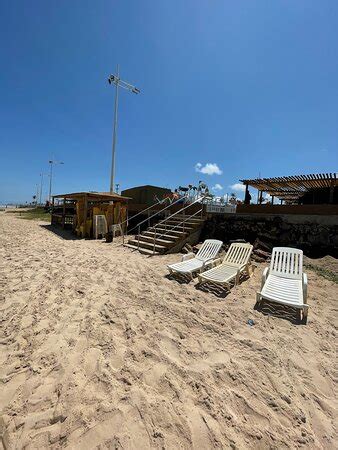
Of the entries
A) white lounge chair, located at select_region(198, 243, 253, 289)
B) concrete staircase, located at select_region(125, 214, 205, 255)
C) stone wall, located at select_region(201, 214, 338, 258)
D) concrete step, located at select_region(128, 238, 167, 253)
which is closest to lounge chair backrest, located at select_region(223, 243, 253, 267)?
white lounge chair, located at select_region(198, 243, 253, 289)

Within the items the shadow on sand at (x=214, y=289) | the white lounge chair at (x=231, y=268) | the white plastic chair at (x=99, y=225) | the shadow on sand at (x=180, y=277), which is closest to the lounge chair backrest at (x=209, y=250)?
the white lounge chair at (x=231, y=268)

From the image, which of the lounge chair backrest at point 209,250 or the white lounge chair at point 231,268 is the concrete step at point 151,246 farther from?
the white lounge chair at point 231,268

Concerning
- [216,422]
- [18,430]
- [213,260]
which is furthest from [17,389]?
[213,260]

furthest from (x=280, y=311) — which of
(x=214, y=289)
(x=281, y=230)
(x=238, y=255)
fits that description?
(x=281, y=230)

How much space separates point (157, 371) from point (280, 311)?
264 centimetres

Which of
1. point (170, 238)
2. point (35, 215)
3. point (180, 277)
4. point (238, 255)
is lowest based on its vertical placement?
point (180, 277)

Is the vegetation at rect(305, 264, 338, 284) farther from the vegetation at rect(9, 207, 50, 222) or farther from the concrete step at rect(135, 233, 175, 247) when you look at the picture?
the vegetation at rect(9, 207, 50, 222)

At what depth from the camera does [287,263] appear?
5430 mm

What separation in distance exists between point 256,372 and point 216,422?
79 cm

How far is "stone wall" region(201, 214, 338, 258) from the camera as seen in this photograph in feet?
23.4

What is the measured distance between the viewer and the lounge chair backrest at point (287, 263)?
5137mm

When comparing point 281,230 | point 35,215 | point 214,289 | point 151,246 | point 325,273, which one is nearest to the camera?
point 214,289

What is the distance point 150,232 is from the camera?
32.1ft

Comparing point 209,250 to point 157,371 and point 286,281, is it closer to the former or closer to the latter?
point 286,281
